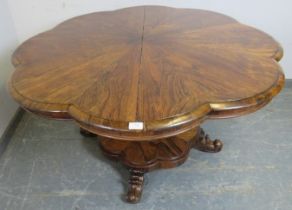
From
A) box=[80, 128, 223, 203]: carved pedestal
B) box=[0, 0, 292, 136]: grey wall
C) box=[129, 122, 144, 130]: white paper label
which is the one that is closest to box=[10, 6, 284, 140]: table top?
box=[129, 122, 144, 130]: white paper label

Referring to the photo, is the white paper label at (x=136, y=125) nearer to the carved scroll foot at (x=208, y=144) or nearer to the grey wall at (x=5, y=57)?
the carved scroll foot at (x=208, y=144)

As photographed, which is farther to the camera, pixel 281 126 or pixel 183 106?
pixel 281 126

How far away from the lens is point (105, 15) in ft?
5.05

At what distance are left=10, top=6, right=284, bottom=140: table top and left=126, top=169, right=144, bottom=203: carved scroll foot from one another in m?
0.55

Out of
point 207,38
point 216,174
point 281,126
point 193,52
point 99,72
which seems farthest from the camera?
point 281,126

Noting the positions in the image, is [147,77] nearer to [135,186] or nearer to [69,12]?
[135,186]

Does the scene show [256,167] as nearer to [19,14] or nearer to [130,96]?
[130,96]

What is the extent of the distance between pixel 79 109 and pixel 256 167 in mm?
1038

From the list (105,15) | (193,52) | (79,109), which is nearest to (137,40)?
(193,52)

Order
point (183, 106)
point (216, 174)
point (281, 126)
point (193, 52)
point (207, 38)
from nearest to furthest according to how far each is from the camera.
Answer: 1. point (183, 106)
2. point (193, 52)
3. point (207, 38)
4. point (216, 174)
5. point (281, 126)

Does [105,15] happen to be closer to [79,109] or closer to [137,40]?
[137,40]

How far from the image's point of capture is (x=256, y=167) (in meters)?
1.46

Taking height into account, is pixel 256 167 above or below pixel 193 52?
below

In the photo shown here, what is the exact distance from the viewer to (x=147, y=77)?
981mm
